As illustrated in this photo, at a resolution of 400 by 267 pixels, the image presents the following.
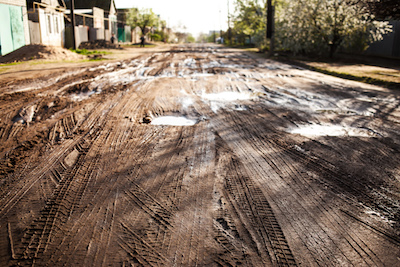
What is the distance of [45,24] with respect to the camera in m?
22.9

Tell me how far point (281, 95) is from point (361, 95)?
2230 mm

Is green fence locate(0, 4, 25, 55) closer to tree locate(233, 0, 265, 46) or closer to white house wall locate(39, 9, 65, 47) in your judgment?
white house wall locate(39, 9, 65, 47)

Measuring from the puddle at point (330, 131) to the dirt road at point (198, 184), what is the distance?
0.03 meters

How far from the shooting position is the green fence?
54.7 feet

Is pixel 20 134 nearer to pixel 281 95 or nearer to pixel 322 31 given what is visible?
pixel 281 95

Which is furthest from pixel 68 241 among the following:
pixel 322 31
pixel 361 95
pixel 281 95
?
pixel 322 31

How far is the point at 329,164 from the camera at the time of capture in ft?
13.5

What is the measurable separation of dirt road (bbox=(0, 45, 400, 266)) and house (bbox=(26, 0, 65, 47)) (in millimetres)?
15879

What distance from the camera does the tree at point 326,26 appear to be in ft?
61.2

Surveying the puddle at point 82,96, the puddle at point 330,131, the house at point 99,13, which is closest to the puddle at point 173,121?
the puddle at point 330,131

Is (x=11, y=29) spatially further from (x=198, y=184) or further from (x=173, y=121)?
(x=198, y=184)

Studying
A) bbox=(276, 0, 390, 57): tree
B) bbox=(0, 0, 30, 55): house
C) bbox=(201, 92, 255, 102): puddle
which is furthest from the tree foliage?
bbox=(0, 0, 30, 55): house

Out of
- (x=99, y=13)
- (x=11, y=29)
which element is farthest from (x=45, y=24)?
(x=99, y=13)

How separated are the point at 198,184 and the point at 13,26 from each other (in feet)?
61.9
